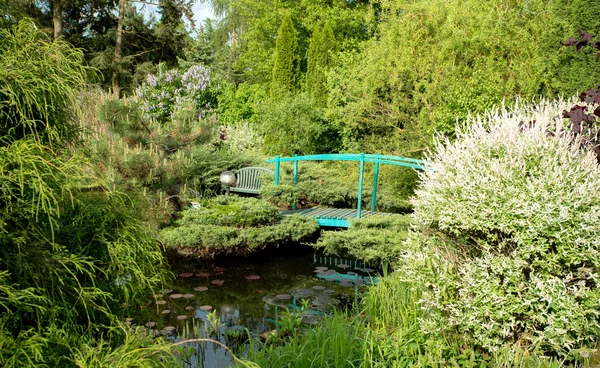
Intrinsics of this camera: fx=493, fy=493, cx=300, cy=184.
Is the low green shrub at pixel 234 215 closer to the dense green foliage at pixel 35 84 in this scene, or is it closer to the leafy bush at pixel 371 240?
the leafy bush at pixel 371 240

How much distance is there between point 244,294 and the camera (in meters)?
5.53

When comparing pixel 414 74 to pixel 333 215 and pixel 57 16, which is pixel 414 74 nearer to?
pixel 333 215

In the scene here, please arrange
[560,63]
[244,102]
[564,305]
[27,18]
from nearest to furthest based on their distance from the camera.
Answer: [27,18] < [564,305] < [560,63] < [244,102]

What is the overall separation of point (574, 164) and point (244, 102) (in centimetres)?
1544

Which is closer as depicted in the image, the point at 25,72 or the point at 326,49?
the point at 25,72

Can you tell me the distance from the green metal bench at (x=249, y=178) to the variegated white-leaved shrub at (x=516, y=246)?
22.3 feet

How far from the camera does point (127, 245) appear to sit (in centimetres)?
195

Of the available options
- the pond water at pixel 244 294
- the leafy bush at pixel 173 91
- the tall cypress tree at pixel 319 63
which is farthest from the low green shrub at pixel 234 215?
the leafy bush at pixel 173 91

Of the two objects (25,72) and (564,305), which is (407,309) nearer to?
(564,305)

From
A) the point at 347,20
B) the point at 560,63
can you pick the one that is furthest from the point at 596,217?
the point at 347,20

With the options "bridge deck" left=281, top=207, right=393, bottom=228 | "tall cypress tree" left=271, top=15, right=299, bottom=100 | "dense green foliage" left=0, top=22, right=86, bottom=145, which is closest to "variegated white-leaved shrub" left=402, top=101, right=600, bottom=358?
"dense green foliage" left=0, top=22, right=86, bottom=145

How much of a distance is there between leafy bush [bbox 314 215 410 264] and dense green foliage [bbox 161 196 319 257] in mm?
670

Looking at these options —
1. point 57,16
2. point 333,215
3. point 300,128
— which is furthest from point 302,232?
point 57,16

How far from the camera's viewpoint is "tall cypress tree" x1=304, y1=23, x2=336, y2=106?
46.0 feet
